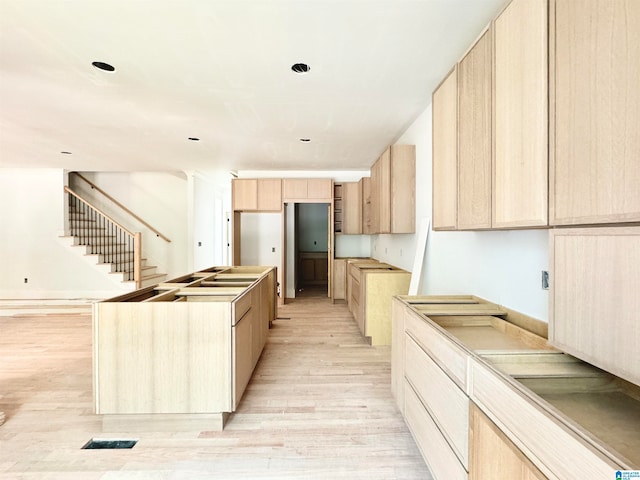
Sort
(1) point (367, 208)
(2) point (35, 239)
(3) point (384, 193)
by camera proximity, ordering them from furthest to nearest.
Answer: (2) point (35, 239), (1) point (367, 208), (3) point (384, 193)

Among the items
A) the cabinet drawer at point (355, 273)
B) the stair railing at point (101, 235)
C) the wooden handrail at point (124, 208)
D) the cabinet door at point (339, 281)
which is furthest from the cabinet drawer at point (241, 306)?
the wooden handrail at point (124, 208)

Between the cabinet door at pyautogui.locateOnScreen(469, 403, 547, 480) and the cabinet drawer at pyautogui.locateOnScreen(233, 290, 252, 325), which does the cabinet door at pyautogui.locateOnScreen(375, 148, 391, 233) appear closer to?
the cabinet drawer at pyautogui.locateOnScreen(233, 290, 252, 325)

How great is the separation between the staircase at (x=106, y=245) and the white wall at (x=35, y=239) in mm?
248

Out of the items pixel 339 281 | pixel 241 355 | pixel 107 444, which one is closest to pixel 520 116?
pixel 241 355

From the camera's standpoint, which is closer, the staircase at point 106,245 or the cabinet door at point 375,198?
the cabinet door at point 375,198

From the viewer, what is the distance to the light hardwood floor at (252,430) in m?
1.94

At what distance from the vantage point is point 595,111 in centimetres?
107

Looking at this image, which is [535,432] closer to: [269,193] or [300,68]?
[300,68]

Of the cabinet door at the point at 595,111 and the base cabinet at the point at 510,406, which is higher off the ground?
the cabinet door at the point at 595,111

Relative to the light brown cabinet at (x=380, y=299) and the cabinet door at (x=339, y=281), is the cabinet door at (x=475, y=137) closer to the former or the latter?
the light brown cabinet at (x=380, y=299)

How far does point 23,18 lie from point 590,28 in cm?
302

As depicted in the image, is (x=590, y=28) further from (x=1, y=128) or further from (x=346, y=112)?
(x=1, y=128)

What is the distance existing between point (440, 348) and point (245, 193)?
Answer: 5.53 meters

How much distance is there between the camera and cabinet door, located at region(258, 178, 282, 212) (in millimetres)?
6477
